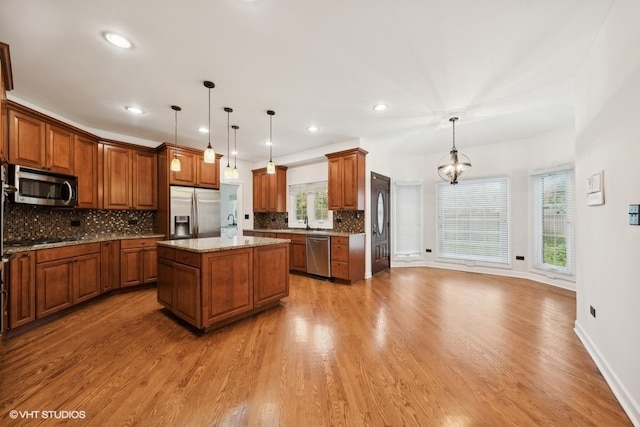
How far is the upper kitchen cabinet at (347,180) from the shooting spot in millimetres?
4570

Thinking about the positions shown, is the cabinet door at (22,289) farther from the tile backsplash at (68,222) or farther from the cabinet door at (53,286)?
the tile backsplash at (68,222)

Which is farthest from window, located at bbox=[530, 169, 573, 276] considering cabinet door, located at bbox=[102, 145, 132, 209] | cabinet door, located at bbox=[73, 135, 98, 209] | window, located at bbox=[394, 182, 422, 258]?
cabinet door, located at bbox=[73, 135, 98, 209]

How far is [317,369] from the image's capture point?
1.95 m

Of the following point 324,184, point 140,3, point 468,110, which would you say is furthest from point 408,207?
point 140,3

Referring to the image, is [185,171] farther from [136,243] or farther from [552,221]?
[552,221]

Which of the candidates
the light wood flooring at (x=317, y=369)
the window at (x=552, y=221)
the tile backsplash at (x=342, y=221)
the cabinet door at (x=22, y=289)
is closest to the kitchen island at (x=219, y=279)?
the light wood flooring at (x=317, y=369)

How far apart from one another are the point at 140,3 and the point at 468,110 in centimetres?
370

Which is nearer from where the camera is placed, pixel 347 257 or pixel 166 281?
pixel 166 281

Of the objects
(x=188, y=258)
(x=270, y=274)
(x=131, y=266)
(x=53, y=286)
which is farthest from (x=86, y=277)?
(x=270, y=274)

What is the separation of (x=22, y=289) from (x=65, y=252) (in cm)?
53

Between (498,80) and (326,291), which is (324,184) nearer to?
(326,291)

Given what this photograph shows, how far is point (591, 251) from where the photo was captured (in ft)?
7.10

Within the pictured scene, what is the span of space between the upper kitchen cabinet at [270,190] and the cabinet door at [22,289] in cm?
394

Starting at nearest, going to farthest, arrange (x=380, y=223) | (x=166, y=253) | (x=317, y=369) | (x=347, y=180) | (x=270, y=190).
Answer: (x=317, y=369), (x=166, y=253), (x=347, y=180), (x=380, y=223), (x=270, y=190)
